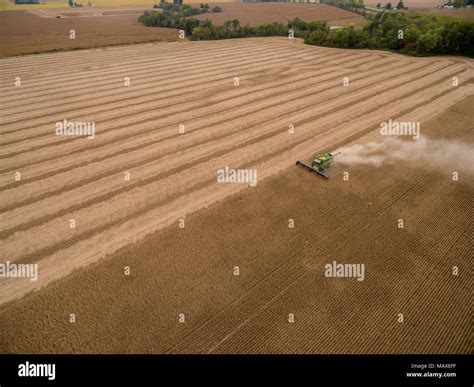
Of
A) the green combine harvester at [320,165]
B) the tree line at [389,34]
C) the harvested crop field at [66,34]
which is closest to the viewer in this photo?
the green combine harvester at [320,165]

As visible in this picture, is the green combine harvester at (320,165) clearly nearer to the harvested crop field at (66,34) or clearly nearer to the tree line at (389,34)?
the tree line at (389,34)

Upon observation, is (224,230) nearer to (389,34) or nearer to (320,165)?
(320,165)

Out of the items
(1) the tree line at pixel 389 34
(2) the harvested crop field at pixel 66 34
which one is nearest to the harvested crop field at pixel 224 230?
(1) the tree line at pixel 389 34

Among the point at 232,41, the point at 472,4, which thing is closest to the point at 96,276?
the point at 232,41

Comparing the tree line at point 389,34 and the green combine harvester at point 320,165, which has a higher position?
the tree line at point 389,34

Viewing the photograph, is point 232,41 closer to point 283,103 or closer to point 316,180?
point 283,103

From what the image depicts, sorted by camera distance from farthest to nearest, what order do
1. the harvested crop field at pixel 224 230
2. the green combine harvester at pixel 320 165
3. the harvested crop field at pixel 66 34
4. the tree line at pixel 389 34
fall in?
the harvested crop field at pixel 66 34, the tree line at pixel 389 34, the green combine harvester at pixel 320 165, the harvested crop field at pixel 224 230

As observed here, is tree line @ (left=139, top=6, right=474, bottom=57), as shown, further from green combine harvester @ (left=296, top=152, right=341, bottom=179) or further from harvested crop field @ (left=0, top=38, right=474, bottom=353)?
green combine harvester @ (left=296, top=152, right=341, bottom=179)
